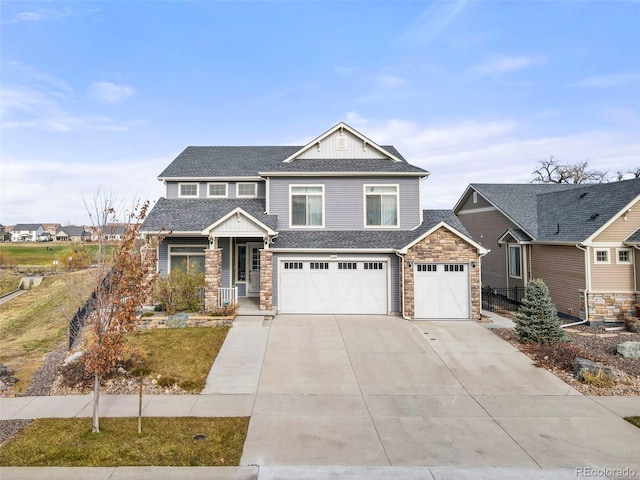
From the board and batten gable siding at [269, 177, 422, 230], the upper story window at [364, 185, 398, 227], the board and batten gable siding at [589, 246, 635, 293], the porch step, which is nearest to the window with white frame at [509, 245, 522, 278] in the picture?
the board and batten gable siding at [589, 246, 635, 293]

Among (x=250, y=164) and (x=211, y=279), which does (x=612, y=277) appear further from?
(x=250, y=164)

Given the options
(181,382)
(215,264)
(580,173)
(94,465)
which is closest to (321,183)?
(215,264)

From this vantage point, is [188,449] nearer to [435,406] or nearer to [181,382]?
[181,382]

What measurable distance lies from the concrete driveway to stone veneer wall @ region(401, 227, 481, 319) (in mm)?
2114

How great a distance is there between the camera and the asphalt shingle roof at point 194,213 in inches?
633

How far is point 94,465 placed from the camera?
5566 mm

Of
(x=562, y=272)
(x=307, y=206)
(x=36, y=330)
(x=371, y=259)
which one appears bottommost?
(x=36, y=330)

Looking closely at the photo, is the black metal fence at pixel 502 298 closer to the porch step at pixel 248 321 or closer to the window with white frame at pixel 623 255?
the window with white frame at pixel 623 255

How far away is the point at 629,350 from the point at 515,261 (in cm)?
917

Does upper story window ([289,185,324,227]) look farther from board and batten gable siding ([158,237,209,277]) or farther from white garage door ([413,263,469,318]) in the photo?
white garage door ([413,263,469,318])

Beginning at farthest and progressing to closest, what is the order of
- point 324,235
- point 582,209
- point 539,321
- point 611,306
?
point 582,209
point 324,235
point 611,306
point 539,321

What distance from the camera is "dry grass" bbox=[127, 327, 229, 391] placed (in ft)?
30.7

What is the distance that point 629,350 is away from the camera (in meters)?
10.8

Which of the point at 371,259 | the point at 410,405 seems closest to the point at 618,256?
the point at 371,259
